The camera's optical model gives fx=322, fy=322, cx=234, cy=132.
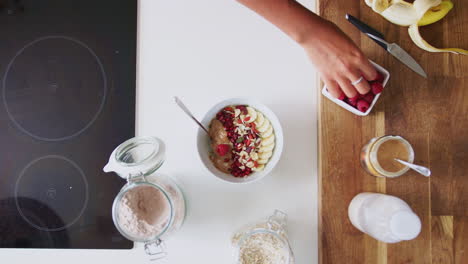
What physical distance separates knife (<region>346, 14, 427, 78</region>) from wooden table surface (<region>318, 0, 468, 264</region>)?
19 mm

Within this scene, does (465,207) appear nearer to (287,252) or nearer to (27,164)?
(287,252)

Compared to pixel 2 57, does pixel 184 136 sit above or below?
below

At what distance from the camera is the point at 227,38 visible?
83cm

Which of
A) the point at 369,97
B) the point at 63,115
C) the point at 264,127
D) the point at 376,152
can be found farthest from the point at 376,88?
the point at 63,115

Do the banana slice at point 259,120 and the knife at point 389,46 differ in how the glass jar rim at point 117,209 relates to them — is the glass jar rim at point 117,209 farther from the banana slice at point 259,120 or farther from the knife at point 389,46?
the knife at point 389,46

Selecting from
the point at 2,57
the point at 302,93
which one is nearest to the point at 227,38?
the point at 302,93

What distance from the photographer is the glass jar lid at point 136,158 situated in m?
0.67

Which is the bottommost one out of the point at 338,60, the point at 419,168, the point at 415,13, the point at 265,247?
the point at 265,247

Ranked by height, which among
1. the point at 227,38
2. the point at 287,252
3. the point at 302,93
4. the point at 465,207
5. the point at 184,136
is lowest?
the point at 287,252

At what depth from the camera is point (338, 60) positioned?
0.72 m

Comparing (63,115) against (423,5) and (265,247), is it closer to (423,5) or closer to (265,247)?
(265,247)

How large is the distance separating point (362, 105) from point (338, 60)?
115 millimetres

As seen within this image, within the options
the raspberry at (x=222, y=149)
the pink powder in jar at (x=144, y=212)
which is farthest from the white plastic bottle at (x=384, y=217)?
the pink powder in jar at (x=144, y=212)

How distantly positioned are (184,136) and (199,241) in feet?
0.88
